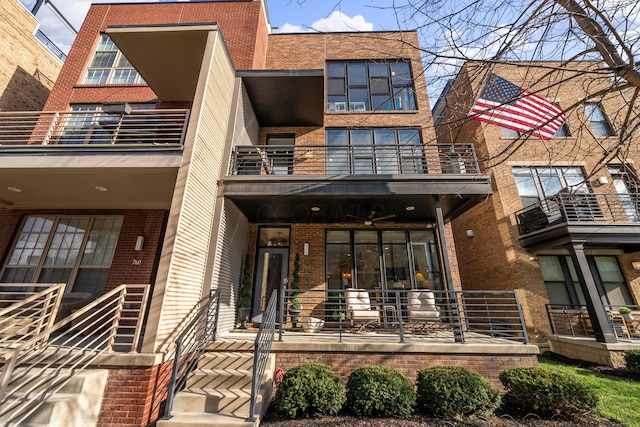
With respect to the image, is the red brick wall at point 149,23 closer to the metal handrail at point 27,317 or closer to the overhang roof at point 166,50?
the overhang roof at point 166,50

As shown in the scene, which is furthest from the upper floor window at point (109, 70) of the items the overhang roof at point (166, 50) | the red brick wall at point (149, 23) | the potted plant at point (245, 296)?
the potted plant at point (245, 296)

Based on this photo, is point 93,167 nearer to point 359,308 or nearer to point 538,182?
point 359,308

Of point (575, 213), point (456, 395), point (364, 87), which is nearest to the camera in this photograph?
point (456, 395)

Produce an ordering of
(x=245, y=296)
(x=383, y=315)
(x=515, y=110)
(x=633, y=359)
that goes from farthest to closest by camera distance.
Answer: (x=245, y=296) → (x=383, y=315) → (x=633, y=359) → (x=515, y=110)

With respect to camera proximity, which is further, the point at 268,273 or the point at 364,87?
the point at 364,87

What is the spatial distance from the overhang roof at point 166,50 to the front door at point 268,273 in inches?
219

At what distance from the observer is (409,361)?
205 inches

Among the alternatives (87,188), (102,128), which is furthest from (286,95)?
(87,188)

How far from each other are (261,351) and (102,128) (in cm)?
569

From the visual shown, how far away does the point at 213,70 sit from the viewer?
20.8 ft

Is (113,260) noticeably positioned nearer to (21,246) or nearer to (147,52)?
(21,246)

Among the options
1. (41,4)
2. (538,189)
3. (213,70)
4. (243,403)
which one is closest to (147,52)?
(213,70)

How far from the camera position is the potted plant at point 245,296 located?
7262 millimetres

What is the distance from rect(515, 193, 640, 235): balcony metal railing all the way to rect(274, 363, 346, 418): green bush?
9.08m
